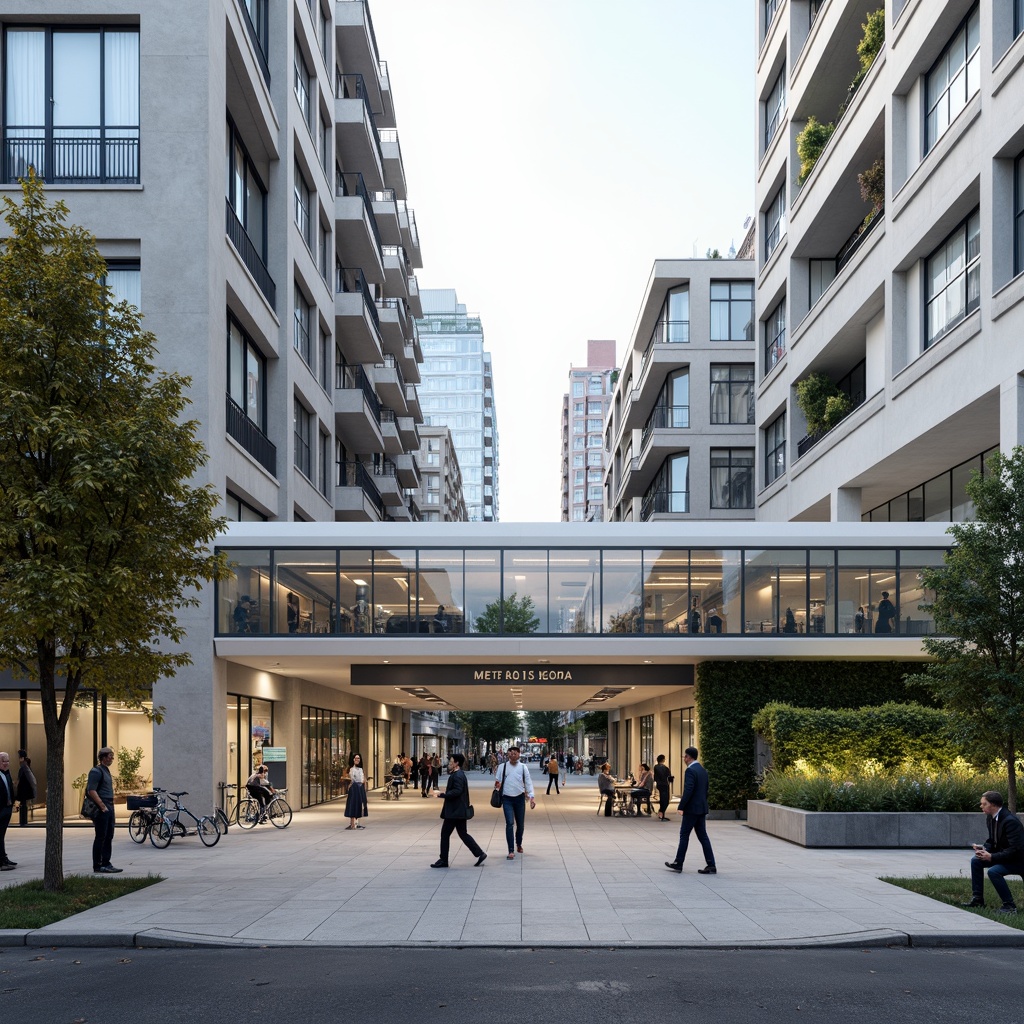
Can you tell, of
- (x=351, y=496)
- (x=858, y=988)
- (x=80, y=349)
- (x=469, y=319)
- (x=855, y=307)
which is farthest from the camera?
(x=469, y=319)

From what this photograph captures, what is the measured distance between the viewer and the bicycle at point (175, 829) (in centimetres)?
2105

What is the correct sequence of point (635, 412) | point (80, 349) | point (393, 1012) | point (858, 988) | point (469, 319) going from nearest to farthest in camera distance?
point (393, 1012)
point (858, 988)
point (80, 349)
point (635, 412)
point (469, 319)

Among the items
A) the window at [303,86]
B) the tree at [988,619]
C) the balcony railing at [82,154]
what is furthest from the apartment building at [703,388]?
the tree at [988,619]

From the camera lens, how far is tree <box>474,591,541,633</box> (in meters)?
26.2

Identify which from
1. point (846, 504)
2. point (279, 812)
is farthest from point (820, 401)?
point (279, 812)

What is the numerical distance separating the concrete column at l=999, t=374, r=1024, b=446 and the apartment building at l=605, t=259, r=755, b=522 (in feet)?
90.2

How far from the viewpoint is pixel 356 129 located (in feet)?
140

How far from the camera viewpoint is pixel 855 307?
32.0 metres

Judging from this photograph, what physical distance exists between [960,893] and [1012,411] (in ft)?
37.8

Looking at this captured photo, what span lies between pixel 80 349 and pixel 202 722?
11.3 metres

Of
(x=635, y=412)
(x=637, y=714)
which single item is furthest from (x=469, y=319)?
(x=637, y=714)

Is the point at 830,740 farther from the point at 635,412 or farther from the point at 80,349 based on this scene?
the point at 635,412

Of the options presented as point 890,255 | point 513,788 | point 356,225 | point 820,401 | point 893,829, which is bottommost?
point 893,829

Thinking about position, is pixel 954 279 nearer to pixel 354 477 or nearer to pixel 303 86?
pixel 303 86
